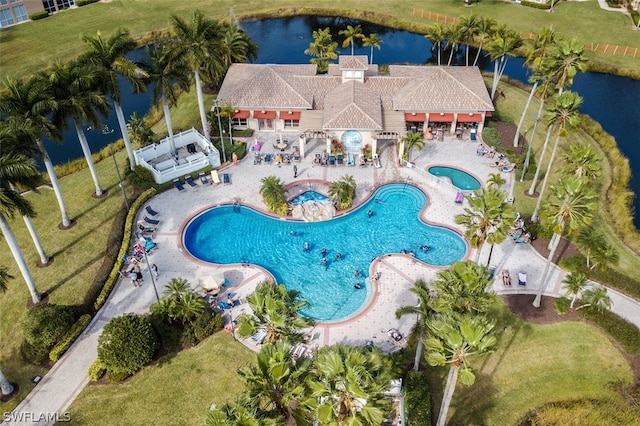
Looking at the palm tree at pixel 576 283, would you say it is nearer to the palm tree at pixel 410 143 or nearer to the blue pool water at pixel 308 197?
the palm tree at pixel 410 143

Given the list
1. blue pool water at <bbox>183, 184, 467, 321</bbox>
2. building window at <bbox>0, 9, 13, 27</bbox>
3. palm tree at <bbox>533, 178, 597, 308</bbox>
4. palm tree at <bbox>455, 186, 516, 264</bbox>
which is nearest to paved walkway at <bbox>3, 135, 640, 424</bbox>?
blue pool water at <bbox>183, 184, 467, 321</bbox>

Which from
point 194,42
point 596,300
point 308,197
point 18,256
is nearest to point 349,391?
point 596,300

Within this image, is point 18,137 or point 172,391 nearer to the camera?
point 172,391

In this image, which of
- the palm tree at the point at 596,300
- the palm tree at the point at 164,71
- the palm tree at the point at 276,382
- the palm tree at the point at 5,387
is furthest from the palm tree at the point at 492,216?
the palm tree at the point at 164,71

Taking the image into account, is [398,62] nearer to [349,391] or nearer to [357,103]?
[357,103]

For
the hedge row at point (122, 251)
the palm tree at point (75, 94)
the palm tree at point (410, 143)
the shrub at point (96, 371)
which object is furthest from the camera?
the palm tree at point (410, 143)

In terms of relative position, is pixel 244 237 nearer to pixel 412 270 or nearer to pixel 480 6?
pixel 412 270

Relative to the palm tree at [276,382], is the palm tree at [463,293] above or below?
above
